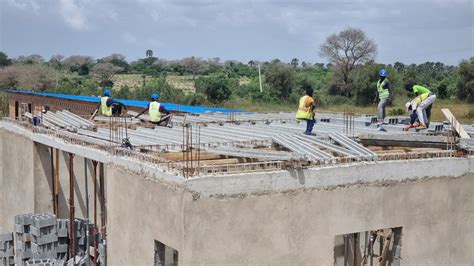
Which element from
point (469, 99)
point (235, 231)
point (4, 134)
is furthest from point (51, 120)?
point (469, 99)

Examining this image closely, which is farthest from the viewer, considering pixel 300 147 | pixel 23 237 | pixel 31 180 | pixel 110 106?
pixel 110 106

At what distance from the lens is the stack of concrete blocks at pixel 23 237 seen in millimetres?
12359

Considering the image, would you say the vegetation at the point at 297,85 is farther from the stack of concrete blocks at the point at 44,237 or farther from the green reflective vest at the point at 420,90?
the stack of concrete blocks at the point at 44,237

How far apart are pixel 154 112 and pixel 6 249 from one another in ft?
15.0

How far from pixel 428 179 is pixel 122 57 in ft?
317

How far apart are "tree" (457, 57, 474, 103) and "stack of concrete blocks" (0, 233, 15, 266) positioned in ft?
104

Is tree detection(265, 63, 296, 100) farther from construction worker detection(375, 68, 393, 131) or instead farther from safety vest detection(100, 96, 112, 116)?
construction worker detection(375, 68, 393, 131)

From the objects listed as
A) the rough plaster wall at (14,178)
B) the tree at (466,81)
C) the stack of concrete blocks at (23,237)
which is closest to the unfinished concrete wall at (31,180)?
the rough plaster wall at (14,178)

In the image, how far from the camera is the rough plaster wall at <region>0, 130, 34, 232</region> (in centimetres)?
1387

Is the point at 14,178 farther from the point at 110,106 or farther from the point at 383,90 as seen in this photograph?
the point at 383,90

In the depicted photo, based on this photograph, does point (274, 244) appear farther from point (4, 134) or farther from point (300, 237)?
point (4, 134)

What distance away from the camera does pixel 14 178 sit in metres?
14.7

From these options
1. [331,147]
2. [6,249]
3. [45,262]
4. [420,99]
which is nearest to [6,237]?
[6,249]

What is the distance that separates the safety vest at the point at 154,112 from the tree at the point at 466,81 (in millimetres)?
28820
